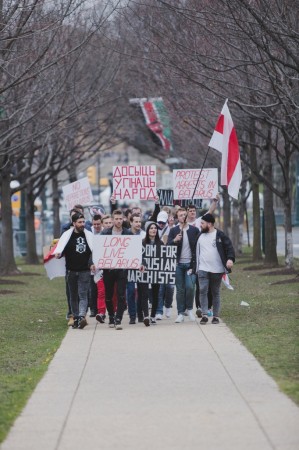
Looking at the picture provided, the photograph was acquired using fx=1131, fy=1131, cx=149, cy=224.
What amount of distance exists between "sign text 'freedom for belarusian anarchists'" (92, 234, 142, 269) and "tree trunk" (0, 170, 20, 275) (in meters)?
14.4

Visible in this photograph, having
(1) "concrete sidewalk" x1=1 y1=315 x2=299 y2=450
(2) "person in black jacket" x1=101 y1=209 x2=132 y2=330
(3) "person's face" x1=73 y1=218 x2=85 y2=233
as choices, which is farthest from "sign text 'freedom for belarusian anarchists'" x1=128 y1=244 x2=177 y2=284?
(1) "concrete sidewalk" x1=1 y1=315 x2=299 y2=450

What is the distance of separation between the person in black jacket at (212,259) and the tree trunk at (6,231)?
48.1 feet

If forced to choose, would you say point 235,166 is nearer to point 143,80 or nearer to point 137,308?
point 137,308

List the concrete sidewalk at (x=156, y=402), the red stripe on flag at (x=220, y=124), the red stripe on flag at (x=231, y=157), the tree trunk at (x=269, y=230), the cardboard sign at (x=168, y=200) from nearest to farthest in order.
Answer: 1. the concrete sidewalk at (x=156, y=402)
2. the red stripe on flag at (x=231, y=157)
3. the red stripe on flag at (x=220, y=124)
4. the cardboard sign at (x=168, y=200)
5. the tree trunk at (x=269, y=230)

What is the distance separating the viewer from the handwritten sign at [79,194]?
23.6 m

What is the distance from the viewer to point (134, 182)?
2070 cm

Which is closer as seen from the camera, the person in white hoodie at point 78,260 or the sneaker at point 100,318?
the person in white hoodie at point 78,260

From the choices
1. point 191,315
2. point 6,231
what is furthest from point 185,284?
point 6,231

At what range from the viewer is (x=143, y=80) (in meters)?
31.5

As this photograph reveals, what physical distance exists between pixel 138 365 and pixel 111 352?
50.4 inches

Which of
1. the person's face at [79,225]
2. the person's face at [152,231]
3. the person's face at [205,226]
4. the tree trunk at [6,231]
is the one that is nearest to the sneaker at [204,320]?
the person's face at [205,226]

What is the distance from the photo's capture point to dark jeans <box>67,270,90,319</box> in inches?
655

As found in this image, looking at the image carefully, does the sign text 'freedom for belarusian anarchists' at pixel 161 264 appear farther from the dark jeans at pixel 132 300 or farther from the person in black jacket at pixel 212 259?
the person in black jacket at pixel 212 259

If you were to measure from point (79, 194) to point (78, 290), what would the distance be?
7117mm
